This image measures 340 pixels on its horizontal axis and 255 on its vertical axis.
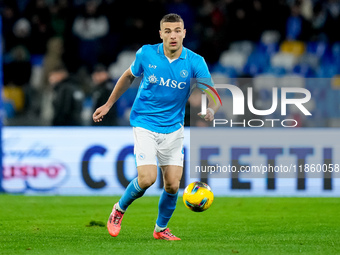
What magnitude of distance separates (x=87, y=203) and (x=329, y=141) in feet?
13.6

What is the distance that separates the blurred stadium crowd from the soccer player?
7.58 metres

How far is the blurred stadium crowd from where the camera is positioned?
15867 millimetres

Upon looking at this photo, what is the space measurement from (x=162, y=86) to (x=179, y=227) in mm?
2048

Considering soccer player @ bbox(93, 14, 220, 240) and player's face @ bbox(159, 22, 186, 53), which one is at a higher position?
player's face @ bbox(159, 22, 186, 53)

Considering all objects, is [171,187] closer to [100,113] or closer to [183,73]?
→ [100,113]

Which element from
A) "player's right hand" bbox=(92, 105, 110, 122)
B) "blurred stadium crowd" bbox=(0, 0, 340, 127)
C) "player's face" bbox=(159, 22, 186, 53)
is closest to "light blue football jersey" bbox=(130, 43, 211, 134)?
"player's face" bbox=(159, 22, 186, 53)

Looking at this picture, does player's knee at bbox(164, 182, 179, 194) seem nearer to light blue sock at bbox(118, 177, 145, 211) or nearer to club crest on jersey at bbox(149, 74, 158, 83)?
light blue sock at bbox(118, 177, 145, 211)

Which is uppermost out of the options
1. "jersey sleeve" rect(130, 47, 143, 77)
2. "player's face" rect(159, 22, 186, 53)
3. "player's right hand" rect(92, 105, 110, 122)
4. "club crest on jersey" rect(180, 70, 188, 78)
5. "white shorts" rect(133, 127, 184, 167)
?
"player's face" rect(159, 22, 186, 53)

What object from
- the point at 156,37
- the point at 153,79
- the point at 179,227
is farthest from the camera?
the point at 156,37

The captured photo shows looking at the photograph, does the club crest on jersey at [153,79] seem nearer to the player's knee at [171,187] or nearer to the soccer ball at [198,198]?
the player's knee at [171,187]

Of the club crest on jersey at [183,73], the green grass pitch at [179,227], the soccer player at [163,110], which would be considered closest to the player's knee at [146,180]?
the soccer player at [163,110]

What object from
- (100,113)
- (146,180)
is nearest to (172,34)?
(100,113)

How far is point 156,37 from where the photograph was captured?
16.5 metres

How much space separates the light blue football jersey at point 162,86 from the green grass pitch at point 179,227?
4.01 feet
